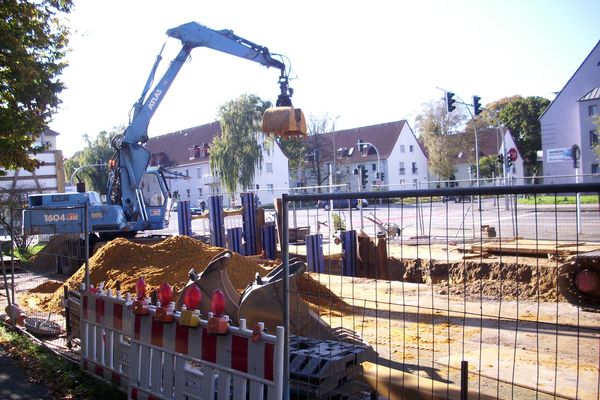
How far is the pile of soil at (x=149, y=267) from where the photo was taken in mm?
10195

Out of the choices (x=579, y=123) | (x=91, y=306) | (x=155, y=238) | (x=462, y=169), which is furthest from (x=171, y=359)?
(x=462, y=169)

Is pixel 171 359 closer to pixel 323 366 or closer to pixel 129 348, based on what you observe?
pixel 129 348

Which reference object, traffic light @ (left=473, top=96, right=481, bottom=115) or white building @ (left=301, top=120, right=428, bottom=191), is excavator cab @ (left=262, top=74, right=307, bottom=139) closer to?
traffic light @ (left=473, top=96, right=481, bottom=115)

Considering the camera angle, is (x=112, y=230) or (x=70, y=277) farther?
(x=112, y=230)

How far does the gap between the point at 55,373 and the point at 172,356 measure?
7.53 feet

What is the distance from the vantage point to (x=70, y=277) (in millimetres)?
11125

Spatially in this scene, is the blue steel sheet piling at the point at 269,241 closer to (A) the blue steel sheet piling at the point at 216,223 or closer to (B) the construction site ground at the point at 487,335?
(A) the blue steel sheet piling at the point at 216,223

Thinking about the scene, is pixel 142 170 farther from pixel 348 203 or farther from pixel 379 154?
pixel 379 154

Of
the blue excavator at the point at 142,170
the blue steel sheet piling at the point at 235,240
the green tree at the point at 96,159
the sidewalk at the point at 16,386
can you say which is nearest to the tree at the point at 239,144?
the green tree at the point at 96,159

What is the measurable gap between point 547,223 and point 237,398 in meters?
2.47

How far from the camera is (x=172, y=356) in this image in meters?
4.76

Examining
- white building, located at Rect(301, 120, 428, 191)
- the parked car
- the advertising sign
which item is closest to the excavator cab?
the parked car

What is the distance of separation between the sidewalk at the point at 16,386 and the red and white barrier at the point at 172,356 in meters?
0.55

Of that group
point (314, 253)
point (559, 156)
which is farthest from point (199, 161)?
point (314, 253)
